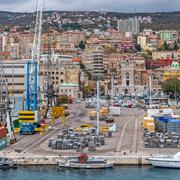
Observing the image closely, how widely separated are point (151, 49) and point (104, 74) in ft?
80.4

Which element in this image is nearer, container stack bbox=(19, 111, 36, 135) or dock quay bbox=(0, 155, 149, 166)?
dock quay bbox=(0, 155, 149, 166)

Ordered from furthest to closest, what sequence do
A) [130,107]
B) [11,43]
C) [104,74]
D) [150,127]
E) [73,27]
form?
[73,27] < [11,43] < [104,74] < [130,107] < [150,127]

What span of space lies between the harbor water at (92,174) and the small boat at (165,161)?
19 centimetres

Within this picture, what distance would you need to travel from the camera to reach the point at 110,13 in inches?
6614

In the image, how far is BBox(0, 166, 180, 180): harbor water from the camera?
88.7ft

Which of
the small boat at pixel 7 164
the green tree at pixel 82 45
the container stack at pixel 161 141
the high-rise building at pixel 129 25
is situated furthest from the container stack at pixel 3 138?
the high-rise building at pixel 129 25

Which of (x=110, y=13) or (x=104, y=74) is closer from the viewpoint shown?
(x=104, y=74)

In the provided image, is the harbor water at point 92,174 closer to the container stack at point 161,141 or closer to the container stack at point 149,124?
the container stack at point 161,141

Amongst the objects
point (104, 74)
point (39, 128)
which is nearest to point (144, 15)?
point (104, 74)

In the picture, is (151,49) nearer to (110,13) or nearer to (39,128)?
(110,13)

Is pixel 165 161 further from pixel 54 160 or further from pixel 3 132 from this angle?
pixel 3 132

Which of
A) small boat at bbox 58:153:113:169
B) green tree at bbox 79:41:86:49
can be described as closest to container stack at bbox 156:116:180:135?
small boat at bbox 58:153:113:169

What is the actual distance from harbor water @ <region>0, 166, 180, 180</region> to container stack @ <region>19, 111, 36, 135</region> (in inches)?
361

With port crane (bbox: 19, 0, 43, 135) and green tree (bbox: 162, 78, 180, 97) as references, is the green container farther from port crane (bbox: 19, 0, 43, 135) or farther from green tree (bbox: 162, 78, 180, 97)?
green tree (bbox: 162, 78, 180, 97)
